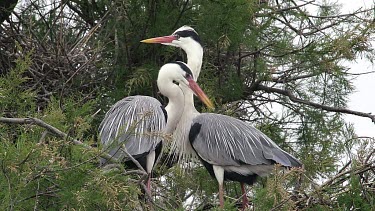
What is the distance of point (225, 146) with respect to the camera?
532 cm

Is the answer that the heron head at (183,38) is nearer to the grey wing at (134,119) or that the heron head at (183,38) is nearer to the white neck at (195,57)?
the white neck at (195,57)

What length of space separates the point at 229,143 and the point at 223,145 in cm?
3

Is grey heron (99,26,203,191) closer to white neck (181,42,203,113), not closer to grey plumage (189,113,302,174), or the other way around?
grey plumage (189,113,302,174)

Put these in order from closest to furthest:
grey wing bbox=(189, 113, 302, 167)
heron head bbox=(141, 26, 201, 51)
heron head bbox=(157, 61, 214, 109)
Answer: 1. grey wing bbox=(189, 113, 302, 167)
2. heron head bbox=(157, 61, 214, 109)
3. heron head bbox=(141, 26, 201, 51)

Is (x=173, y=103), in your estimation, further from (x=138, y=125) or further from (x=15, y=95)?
(x=15, y=95)

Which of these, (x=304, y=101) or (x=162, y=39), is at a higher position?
(x=162, y=39)

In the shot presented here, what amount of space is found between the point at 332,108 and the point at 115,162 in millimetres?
2562

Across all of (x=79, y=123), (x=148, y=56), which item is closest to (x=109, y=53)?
(x=148, y=56)

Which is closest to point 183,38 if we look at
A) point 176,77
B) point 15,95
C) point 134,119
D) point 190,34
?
point 190,34

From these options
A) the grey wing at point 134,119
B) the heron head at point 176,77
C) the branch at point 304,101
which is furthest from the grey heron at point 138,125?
the branch at point 304,101

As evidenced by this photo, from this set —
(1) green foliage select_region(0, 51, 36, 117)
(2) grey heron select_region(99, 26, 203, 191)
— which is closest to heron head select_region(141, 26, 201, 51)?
(2) grey heron select_region(99, 26, 203, 191)

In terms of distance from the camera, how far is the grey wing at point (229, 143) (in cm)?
520

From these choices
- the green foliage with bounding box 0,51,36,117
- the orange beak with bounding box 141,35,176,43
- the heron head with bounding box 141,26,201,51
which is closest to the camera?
the green foliage with bounding box 0,51,36,117

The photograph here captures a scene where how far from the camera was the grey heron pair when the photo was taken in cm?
520
